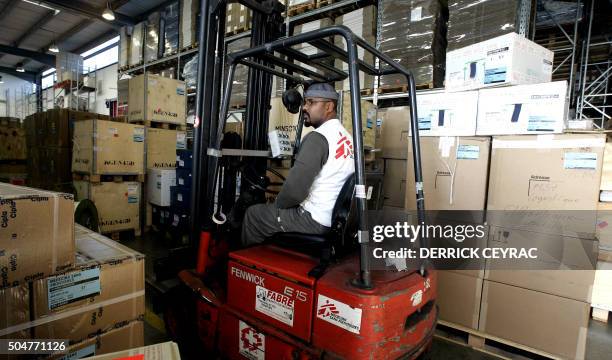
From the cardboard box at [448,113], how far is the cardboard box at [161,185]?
14.9 ft

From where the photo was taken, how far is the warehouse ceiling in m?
10.0

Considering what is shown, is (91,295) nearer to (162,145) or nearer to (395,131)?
(395,131)

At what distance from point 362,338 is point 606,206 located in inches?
123

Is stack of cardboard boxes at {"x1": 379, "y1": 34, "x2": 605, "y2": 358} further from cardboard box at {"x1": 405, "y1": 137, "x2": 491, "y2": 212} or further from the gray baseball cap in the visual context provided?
the gray baseball cap

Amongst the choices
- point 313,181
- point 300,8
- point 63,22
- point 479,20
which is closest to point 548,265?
point 313,181

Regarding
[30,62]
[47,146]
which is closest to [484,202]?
[47,146]

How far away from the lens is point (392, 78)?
14.8ft

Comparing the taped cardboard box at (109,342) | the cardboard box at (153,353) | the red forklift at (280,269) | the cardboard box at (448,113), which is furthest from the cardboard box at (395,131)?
the cardboard box at (153,353)

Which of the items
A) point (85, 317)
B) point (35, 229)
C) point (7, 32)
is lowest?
point (85, 317)

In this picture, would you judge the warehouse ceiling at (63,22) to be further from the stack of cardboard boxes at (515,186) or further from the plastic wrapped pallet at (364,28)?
the stack of cardboard boxes at (515,186)

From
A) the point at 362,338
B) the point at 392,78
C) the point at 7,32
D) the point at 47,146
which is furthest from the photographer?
the point at 7,32

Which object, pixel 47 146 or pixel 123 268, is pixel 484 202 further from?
pixel 47 146

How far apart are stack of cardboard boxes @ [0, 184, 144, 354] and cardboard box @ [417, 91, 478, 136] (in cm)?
270

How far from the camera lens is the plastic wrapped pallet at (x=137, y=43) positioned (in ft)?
30.9
